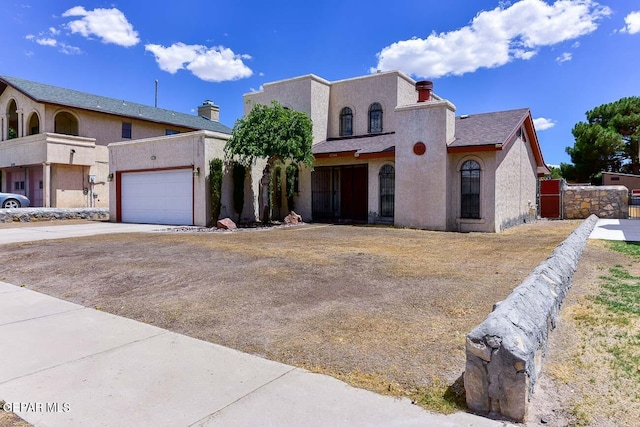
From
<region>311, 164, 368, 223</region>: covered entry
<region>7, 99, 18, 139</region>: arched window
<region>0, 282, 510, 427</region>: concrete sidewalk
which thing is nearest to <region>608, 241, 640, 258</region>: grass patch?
<region>0, 282, 510, 427</region>: concrete sidewalk

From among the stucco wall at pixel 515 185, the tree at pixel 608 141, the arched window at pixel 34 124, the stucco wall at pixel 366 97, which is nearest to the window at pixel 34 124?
the arched window at pixel 34 124

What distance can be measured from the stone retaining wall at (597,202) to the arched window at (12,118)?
35290 millimetres

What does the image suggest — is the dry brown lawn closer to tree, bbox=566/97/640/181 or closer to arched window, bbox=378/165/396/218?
arched window, bbox=378/165/396/218

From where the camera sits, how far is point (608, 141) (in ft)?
109

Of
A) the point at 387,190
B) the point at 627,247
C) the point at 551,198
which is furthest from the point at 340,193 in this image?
the point at 627,247

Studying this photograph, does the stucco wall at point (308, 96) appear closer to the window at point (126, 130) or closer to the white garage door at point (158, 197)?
the white garage door at point (158, 197)

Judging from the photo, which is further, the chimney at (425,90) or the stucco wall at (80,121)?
the stucco wall at (80,121)

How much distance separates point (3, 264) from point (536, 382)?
10.1m

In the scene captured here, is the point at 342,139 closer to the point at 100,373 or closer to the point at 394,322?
the point at 394,322

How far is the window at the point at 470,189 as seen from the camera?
51.9 feet

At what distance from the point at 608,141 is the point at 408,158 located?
86.4 feet

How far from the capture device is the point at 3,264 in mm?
8641

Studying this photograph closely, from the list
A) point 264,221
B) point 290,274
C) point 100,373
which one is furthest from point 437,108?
point 100,373

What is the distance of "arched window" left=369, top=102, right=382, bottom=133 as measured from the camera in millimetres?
20688
